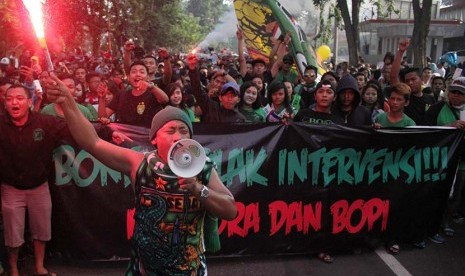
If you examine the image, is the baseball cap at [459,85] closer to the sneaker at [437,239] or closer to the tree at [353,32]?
the sneaker at [437,239]

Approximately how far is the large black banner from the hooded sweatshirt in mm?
445

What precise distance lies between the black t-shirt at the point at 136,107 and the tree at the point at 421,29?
467 inches

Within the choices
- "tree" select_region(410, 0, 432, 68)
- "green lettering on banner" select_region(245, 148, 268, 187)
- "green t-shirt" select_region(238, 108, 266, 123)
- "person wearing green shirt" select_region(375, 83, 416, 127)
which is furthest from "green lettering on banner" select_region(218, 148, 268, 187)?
"tree" select_region(410, 0, 432, 68)

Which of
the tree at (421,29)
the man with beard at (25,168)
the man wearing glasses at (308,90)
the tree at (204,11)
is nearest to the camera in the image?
the man with beard at (25,168)

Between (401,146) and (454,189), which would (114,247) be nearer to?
(401,146)

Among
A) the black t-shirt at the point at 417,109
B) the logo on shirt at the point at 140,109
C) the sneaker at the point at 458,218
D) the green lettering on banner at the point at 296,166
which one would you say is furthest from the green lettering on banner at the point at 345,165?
the logo on shirt at the point at 140,109

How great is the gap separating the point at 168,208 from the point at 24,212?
87.0 inches

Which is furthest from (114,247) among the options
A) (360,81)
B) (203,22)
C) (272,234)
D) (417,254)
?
(203,22)

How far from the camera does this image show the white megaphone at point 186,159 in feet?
6.58

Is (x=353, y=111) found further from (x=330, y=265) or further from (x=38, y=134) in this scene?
(x=38, y=134)

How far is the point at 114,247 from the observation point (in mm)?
4301

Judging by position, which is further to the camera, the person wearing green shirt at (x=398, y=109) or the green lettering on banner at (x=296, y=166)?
the person wearing green shirt at (x=398, y=109)

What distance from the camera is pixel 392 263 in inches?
176

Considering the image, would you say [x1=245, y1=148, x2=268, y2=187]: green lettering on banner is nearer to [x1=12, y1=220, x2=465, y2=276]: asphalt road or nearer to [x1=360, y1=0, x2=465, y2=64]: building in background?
[x1=12, y1=220, x2=465, y2=276]: asphalt road
